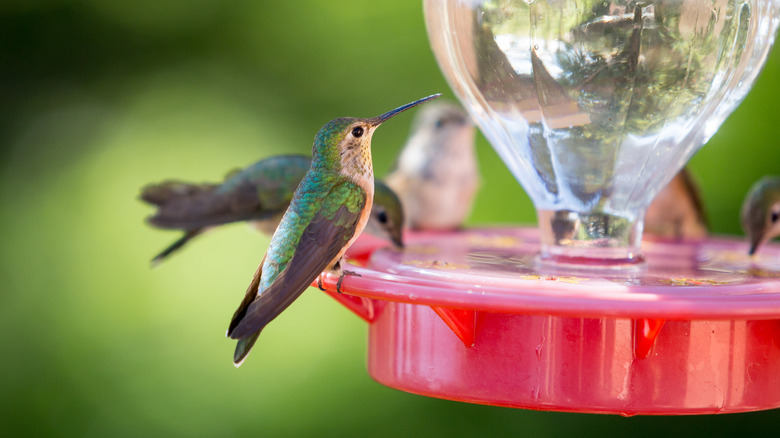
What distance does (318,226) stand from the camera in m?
2.37

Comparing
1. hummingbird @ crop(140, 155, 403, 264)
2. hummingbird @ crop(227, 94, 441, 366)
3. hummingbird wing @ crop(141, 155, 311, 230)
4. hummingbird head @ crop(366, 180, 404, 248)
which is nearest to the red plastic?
hummingbird @ crop(227, 94, 441, 366)

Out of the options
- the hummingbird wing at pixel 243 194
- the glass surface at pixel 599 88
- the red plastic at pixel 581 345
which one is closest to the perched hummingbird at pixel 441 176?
the hummingbird wing at pixel 243 194

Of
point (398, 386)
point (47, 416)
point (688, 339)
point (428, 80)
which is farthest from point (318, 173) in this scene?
point (47, 416)

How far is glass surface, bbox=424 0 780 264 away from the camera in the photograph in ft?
7.95

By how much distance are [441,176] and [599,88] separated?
11.1 ft

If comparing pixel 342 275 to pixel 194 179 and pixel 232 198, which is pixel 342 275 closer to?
pixel 232 198

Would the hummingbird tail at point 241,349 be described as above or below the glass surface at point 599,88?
below

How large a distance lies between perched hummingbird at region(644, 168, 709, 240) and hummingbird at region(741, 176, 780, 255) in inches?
46.7

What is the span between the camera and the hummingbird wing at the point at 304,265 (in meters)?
2.08

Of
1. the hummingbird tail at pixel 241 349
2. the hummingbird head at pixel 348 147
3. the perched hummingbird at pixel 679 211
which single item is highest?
the hummingbird head at pixel 348 147

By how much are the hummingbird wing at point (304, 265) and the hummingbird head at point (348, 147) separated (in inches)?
4.0

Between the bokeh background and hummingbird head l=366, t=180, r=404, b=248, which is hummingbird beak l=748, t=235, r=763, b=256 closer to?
hummingbird head l=366, t=180, r=404, b=248

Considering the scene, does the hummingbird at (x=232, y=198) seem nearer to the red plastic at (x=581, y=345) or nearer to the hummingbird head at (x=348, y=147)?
the hummingbird head at (x=348, y=147)

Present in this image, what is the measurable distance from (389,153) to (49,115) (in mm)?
2510
